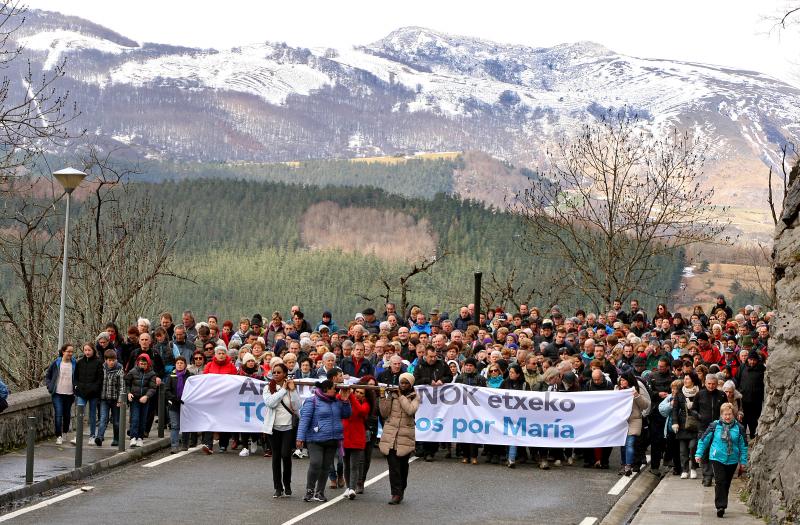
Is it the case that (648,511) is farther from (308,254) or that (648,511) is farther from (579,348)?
(308,254)

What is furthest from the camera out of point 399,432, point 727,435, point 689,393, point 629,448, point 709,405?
point 629,448

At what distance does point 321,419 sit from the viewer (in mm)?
17766

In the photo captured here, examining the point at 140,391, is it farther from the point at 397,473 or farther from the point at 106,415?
the point at 397,473

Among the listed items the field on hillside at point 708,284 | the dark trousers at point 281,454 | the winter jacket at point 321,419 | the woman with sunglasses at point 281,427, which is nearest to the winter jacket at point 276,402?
the woman with sunglasses at point 281,427

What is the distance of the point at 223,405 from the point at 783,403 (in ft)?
29.8

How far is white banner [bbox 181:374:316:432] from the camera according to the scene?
22344 mm

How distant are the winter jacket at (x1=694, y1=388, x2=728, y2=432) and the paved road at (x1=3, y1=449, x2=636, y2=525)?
1.55 meters

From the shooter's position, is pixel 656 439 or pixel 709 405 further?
pixel 656 439

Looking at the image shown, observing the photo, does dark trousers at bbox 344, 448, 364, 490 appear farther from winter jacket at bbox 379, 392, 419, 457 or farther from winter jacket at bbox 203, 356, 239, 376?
winter jacket at bbox 203, 356, 239, 376

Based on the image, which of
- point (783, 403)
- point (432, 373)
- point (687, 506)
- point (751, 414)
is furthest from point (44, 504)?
point (751, 414)

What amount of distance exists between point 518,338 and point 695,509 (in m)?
7.73

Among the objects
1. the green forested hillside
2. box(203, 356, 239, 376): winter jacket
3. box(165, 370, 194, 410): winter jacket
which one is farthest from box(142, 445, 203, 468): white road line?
the green forested hillside

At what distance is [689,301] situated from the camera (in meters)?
166

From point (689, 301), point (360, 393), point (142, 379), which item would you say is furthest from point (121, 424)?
point (689, 301)
